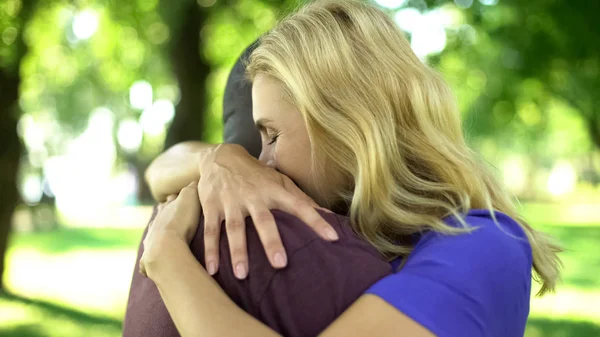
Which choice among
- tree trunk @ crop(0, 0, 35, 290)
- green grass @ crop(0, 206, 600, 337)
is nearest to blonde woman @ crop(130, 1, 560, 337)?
green grass @ crop(0, 206, 600, 337)

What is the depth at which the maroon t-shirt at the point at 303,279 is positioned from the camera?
1.44 m

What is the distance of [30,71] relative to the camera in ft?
38.3

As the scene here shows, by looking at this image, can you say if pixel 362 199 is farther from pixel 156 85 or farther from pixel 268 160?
pixel 156 85

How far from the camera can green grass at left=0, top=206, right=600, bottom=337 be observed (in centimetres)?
755

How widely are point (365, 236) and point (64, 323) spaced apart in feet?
22.6

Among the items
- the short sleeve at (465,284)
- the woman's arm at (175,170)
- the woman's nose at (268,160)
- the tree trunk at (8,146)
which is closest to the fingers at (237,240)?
the short sleeve at (465,284)

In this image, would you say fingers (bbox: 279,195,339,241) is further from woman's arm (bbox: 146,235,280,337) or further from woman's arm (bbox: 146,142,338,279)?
woman's arm (bbox: 146,235,280,337)

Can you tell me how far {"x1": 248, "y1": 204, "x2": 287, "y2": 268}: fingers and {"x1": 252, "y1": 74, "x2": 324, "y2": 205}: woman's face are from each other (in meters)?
0.32

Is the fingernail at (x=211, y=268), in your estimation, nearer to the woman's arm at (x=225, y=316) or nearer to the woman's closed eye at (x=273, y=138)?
the woman's arm at (x=225, y=316)

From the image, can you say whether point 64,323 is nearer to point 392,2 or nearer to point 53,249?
point 392,2

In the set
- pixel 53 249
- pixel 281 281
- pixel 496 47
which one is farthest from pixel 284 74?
pixel 53 249

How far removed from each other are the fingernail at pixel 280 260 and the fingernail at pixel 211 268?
0.15 meters

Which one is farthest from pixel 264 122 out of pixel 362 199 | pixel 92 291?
pixel 92 291

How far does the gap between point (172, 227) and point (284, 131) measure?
402 mm
